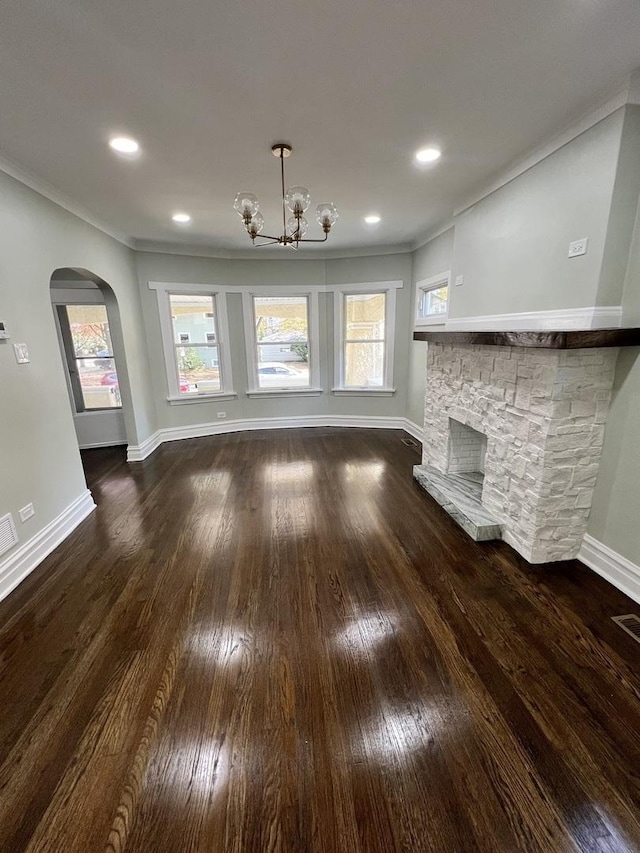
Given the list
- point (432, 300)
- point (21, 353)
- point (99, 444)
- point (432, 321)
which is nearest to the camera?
point (21, 353)

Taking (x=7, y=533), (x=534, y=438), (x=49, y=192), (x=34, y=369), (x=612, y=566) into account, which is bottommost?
(x=612, y=566)

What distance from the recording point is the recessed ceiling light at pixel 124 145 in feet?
7.10

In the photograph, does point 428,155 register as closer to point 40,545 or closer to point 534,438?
point 534,438

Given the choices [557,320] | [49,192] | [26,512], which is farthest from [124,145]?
[557,320]

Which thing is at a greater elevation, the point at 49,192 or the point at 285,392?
the point at 49,192

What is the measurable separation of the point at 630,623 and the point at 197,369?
17.4ft

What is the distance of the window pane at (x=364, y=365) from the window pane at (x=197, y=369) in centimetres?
205

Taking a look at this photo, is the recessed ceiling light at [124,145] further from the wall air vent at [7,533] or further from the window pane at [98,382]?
the window pane at [98,382]

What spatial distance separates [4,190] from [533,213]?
3.63m

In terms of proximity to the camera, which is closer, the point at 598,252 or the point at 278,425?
the point at 598,252

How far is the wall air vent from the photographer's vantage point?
87.4 inches

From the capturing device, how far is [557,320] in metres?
2.29

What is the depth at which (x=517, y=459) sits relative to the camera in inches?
96.3

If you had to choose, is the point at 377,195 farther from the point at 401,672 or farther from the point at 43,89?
the point at 401,672
